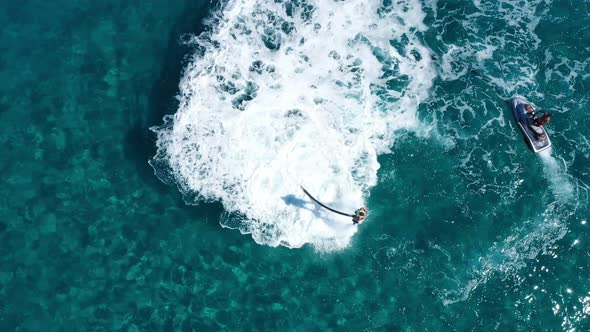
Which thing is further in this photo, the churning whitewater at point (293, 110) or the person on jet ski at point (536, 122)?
the person on jet ski at point (536, 122)

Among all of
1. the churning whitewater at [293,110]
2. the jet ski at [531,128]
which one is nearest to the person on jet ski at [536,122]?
the jet ski at [531,128]

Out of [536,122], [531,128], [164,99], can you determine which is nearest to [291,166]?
[164,99]

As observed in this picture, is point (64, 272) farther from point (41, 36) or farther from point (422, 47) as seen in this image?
point (422, 47)

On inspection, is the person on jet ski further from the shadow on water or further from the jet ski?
the shadow on water

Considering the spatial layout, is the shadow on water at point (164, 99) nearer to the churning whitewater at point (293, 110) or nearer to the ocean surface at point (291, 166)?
the ocean surface at point (291, 166)

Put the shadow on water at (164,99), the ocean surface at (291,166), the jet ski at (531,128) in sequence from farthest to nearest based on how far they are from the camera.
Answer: the jet ski at (531,128) < the shadow on water at (164,99) < the ocean surface at (291,166)

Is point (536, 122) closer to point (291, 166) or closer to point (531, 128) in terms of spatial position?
point (531, 128)
